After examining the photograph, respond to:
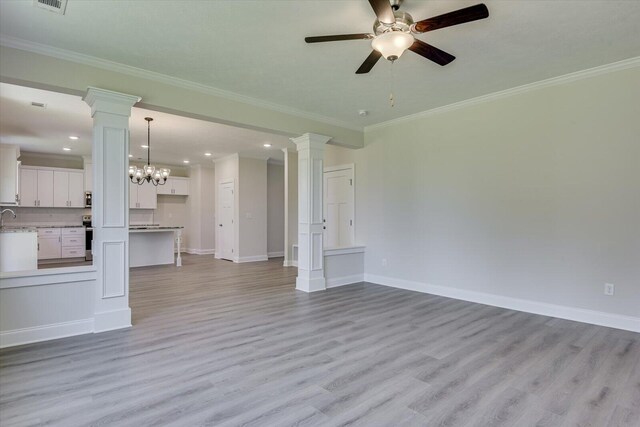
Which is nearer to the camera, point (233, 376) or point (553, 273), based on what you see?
point (233, 376)

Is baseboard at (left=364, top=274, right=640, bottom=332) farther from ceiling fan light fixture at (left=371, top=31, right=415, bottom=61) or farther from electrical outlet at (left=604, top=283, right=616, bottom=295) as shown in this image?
ceiling fan light fixture at (left=371, top=31, right=415, bottom=61)

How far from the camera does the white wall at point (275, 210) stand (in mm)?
9414

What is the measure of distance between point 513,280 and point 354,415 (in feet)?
10.4

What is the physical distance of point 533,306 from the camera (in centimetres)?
402

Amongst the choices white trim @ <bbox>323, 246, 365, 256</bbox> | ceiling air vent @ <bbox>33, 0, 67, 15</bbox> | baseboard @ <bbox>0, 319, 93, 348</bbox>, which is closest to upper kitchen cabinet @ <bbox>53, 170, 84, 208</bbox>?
baseboard @ <bbox>0, 319, 93, 348</bbox>

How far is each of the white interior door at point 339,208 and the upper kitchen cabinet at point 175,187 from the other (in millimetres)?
5701

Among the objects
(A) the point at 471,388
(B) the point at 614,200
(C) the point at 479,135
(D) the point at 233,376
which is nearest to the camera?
(A) the point at 471,388

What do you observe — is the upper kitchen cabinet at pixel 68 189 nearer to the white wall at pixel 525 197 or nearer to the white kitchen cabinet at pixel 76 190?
the white kitchen cabinet at pixel 76 190

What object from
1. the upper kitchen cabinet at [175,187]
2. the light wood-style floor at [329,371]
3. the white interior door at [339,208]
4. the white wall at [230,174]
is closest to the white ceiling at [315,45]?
the white interior door at [339,208]

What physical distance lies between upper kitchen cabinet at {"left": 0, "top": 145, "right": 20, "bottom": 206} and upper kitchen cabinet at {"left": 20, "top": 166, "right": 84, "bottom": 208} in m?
1.81

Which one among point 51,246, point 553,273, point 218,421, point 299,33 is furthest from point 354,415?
point 51,246

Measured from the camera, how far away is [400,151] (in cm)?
547

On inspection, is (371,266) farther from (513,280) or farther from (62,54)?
(62,54)

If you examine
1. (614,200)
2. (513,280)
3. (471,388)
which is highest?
(614,200)
